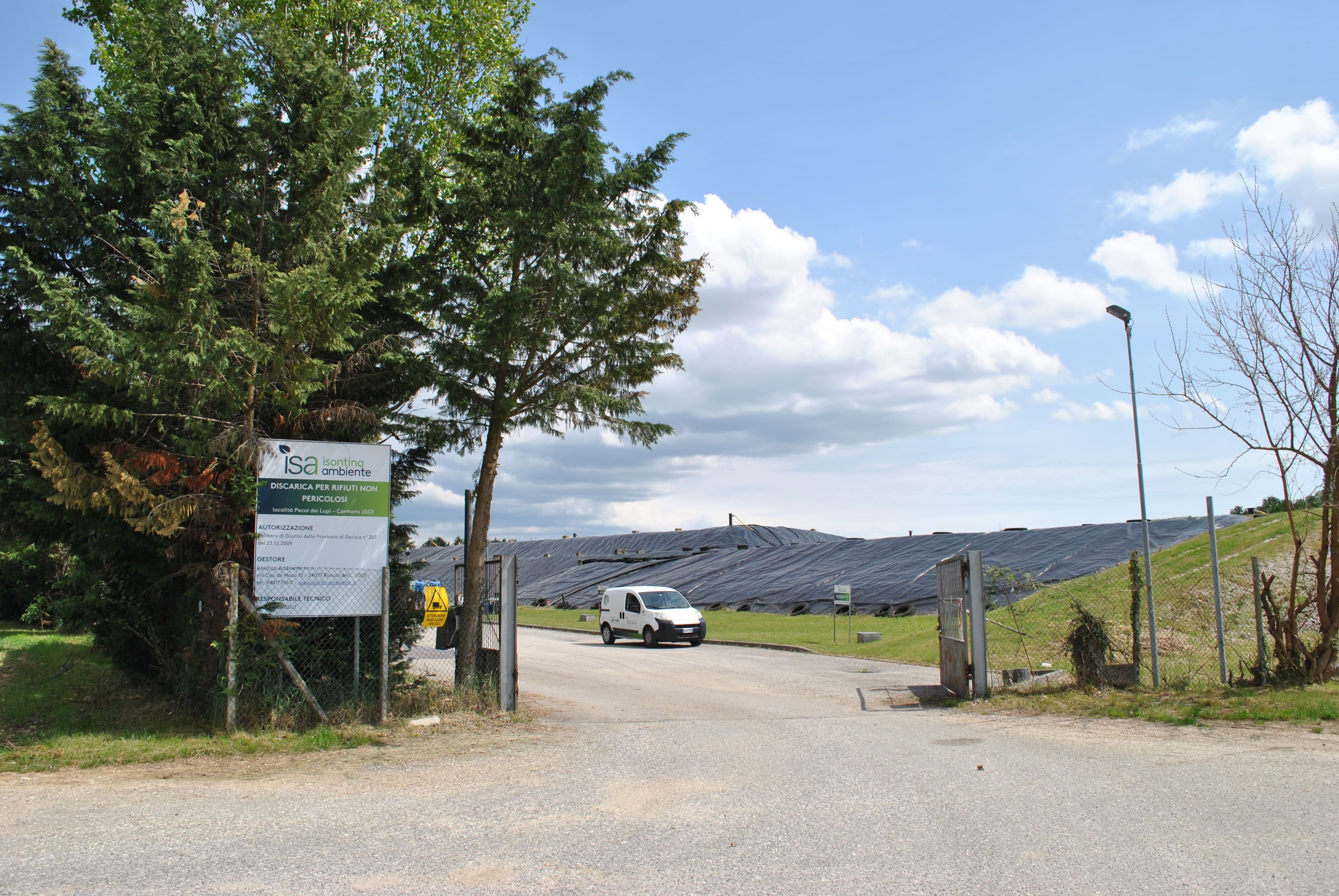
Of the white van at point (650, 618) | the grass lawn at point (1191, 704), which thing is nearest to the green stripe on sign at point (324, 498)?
the grass lawn at point (1191, 704)

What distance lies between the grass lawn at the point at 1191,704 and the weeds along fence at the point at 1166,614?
0.50 metres

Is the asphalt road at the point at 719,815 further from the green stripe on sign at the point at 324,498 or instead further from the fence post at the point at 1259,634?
the green stripe on sign at the point at 324,498

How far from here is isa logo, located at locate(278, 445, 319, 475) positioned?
31.4 ft

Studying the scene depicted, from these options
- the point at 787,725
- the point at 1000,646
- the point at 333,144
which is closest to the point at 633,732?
the point at 787,725

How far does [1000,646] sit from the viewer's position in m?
17.9

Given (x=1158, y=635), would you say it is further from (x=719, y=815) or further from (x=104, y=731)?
(x=104, y=731)

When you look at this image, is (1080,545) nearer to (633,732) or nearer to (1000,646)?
(1000,646)

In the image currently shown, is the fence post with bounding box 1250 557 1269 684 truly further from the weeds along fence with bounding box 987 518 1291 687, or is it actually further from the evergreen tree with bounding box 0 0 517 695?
the evergreen tree with bounding box 0 0 517 695

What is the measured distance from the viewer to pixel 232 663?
8.78 meters

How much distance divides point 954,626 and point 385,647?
24.9ft

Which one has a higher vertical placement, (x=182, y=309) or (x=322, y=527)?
(x=182, y=309)

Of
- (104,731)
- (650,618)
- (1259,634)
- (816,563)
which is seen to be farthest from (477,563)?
(816,563)

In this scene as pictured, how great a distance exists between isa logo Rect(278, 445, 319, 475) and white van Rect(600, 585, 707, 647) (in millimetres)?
15482

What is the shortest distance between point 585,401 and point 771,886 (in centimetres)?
730
